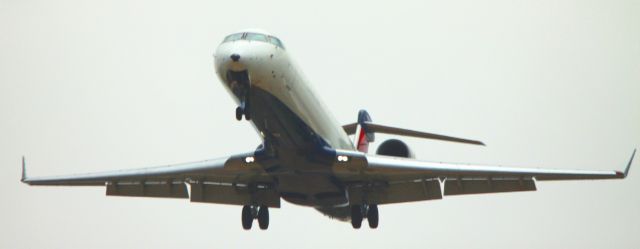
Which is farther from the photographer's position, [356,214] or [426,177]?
[356,214]

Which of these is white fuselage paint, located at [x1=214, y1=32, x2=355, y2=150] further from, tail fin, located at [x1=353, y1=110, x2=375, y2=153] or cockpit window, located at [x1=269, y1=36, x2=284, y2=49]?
tail fin, located at [x1=353, y1=110, x2=375, y2=153]

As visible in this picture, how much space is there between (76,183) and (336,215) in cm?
784

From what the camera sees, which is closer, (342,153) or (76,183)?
(342,153)

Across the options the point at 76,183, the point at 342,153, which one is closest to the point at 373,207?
the point at 342,153

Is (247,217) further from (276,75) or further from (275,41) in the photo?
(275,41)

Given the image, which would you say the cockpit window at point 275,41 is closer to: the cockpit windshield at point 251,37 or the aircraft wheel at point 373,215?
the cockpit windshield at point 251,37

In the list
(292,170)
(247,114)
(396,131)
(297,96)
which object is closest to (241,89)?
(247,114)

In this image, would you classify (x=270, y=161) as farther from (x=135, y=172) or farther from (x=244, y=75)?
(x=135, y=172)

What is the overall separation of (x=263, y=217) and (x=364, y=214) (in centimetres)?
297

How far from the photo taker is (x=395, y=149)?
3109cm

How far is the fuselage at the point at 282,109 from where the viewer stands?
79.3 feet

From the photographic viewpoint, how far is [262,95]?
24.8m

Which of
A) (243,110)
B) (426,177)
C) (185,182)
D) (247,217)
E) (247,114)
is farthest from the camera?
(185,182)

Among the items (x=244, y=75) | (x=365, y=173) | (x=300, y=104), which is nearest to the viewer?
(x=244, y=75)
